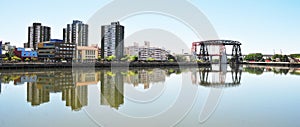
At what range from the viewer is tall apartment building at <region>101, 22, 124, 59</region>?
92125 mm

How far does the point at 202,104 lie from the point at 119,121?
452 cm

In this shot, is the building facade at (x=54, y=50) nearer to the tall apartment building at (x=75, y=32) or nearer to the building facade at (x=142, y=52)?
the tall apartment building at (x=75, y=32)

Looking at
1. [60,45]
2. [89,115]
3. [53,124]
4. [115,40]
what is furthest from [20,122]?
[115,40]

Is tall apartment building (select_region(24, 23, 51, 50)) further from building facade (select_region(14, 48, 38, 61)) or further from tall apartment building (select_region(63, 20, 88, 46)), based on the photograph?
building facade (select_region(14, 48, 38, 61))

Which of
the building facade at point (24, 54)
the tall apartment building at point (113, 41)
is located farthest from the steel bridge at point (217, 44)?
the building facade at point (24, 54)

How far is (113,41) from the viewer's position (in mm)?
92875

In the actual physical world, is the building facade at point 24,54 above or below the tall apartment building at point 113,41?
below

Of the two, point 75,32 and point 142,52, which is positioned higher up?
point 75,32

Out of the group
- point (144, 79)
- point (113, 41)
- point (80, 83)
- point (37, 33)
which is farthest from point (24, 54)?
point (80, 83)

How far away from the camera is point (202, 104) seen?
1109 cm

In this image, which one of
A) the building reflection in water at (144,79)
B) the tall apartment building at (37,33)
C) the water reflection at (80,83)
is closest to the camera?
the water reflection at (80,83)

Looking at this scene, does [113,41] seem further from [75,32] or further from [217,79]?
[217,79]

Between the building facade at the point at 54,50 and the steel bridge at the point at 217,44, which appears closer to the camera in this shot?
the building facade at the point at 54,50

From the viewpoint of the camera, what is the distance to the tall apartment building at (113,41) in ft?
302
